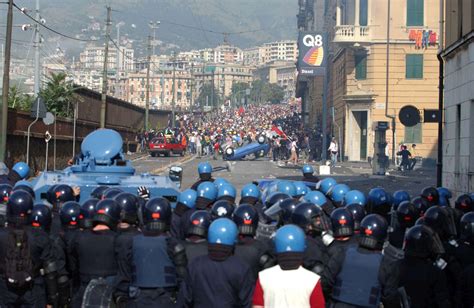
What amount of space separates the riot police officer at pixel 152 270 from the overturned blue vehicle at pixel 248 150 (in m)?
52.6

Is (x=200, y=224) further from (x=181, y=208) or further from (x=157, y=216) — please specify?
(x=181, y=208)

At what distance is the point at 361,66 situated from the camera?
67938mm

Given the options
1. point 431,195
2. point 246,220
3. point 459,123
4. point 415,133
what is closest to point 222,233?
point 246,220

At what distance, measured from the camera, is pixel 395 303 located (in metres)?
9.30

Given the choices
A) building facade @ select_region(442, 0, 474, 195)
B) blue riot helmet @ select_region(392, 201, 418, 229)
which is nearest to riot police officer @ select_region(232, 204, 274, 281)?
blue riot helmet @ select_region(392, 201, 418, 229)

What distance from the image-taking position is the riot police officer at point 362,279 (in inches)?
360

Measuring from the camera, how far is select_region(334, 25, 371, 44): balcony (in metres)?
66.8

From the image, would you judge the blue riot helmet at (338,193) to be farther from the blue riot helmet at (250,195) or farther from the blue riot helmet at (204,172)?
the blue riot helmet at (204,172)

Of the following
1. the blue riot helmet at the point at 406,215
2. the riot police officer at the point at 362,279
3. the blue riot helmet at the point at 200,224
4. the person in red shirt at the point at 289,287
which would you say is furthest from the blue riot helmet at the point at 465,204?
the person in red shirt at the point at 289,287

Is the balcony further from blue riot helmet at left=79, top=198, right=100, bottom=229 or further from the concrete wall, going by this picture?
blue riot helmet at left=79, top=198, right=100, bottom=229

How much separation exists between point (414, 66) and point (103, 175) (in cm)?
4961

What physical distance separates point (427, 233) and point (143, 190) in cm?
899

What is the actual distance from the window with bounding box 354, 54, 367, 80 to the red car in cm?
1302

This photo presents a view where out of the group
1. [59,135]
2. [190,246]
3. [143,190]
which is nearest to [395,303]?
[190,246]
